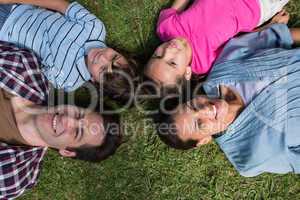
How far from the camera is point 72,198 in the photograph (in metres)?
3.75

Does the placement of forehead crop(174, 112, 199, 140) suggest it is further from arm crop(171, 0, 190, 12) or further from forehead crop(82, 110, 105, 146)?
arm crop(171, 0, 190, 12)

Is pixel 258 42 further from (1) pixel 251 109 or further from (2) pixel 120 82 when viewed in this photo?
(2) pixel 120 82

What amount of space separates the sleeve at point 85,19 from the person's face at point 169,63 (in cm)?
52

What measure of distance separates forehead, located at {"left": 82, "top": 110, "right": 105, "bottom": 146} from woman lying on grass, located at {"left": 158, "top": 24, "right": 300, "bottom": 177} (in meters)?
0.45

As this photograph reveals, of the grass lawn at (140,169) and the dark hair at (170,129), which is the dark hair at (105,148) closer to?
the dark hair at (170,129)

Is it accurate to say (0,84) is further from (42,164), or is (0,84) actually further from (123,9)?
(123,9)

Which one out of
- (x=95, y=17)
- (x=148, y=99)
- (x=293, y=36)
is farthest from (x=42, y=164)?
(x=293, y=36)

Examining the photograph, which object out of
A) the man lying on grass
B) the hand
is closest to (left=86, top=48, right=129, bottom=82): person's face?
the man lying on grass

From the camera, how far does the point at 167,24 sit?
136 inches

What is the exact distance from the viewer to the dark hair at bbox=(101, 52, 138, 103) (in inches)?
130

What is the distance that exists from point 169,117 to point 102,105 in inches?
26.5

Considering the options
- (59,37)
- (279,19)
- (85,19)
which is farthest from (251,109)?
(59,37)

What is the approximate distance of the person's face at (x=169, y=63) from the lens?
3.21 metres

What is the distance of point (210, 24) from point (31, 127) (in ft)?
4.89
